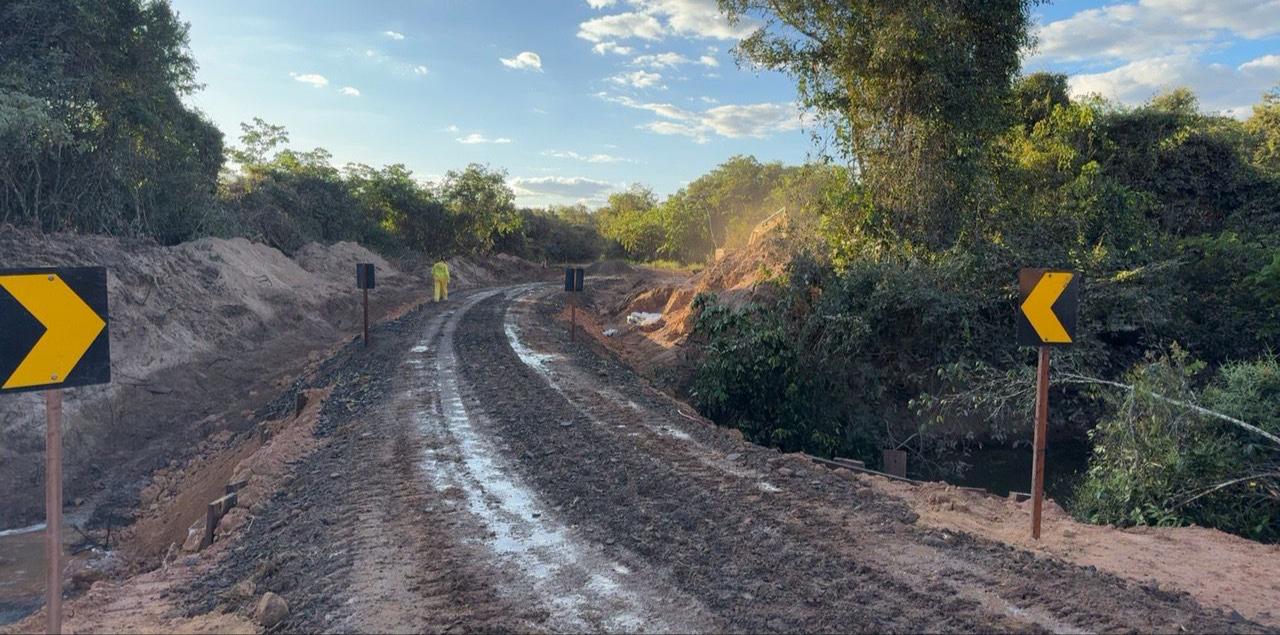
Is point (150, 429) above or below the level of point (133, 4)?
below

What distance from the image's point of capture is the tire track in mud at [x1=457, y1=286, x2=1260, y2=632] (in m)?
4.34

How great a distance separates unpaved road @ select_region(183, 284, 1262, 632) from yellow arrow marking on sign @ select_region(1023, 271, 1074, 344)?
66.3 inches

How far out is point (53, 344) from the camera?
3730mm

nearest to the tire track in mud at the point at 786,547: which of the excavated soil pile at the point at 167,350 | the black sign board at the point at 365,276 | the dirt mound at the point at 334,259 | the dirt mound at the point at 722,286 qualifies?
the excavated soil pile at the point at 167,350

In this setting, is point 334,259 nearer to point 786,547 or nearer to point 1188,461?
point 786,547

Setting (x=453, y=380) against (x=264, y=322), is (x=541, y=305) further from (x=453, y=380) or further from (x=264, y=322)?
(x=453, y=380)

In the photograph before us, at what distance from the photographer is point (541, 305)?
27.1 metres

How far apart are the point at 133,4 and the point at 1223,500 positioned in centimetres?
2444

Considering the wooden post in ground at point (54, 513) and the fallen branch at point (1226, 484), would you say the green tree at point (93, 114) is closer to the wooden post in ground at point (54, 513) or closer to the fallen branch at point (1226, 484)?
the wooden post in ground at point (54, 513)

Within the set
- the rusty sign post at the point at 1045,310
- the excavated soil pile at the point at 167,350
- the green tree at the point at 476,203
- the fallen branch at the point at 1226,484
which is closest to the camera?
the rusty sign post at the point at 1045,310

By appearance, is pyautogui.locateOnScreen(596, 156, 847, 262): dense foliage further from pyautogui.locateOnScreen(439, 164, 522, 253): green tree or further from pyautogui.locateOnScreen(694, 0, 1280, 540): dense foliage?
pyautogui.locateOnScreen(694, 0, 1280, 540): dense foliage

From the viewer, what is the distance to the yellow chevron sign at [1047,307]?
18.7 feet

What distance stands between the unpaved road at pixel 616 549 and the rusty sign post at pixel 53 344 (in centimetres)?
124

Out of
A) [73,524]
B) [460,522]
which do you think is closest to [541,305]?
[73,524]
